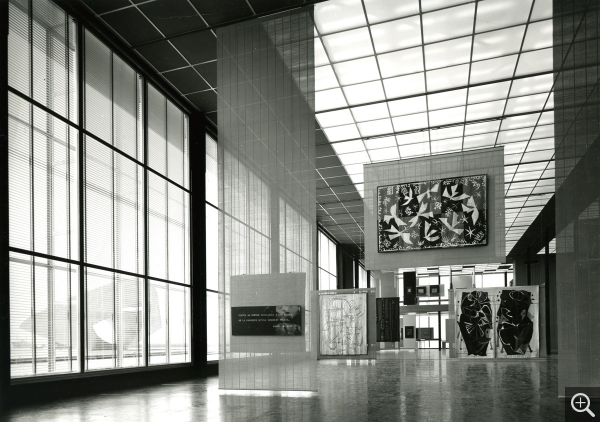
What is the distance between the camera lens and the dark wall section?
10805mm

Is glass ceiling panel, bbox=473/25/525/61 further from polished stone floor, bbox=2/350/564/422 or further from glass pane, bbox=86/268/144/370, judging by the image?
glass pane, bbox=86/268/144/370

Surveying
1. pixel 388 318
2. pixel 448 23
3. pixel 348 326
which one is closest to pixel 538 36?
pixel 448 23

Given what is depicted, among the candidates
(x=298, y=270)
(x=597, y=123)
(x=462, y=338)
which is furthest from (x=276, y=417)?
(x=462, y=338)

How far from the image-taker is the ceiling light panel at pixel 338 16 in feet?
51.0

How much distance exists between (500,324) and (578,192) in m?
16.2

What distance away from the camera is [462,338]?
87.1ft

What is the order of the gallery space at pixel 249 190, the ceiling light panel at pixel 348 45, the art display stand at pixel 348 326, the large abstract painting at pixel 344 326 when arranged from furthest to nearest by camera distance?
the large abstract painting at pixel 344 326 → the art display stand at pixel 348 326 → the ceiling light panel at pixel 348 45 → the gallery space at pixel 249 190

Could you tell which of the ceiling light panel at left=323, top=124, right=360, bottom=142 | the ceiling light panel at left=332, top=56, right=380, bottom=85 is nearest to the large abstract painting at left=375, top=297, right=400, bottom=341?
the ceiling light panel at left=323, top=124, right=360, bottom=142

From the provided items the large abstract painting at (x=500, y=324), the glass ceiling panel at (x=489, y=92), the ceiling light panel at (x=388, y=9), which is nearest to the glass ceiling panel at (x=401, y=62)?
the ceiling light panel at (x=388, y=9)

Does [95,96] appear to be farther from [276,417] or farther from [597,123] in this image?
[597,123]

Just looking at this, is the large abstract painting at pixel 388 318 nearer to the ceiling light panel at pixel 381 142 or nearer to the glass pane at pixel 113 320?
the ceiling light panel at pixel 381 142

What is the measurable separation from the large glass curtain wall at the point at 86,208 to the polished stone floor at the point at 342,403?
1684 millimetres

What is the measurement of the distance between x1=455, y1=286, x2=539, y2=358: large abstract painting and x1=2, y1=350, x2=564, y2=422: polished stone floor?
913 centimetres

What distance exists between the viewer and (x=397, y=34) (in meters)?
17.0
